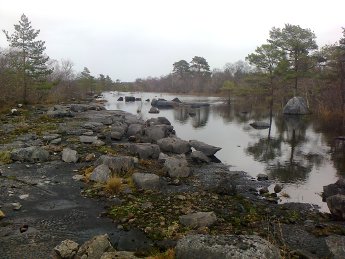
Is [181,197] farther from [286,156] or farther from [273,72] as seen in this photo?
[273,72]

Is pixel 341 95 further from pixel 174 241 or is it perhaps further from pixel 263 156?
pixel 174 241

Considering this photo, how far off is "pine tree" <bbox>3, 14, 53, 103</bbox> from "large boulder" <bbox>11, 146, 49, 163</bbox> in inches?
1019

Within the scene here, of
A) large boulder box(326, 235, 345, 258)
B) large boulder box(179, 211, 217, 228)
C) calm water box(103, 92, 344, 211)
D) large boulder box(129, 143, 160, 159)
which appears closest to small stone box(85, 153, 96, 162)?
large boulder box(129, 143, 160, 159)

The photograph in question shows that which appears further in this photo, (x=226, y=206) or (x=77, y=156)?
(x=77, y=156)

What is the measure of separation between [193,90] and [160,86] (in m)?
30.5

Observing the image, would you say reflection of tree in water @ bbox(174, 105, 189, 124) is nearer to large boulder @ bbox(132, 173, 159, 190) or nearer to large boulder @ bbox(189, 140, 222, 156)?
large boulder @ bbox(189, 140, 222, 156)

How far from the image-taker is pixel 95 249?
6227 millimetres

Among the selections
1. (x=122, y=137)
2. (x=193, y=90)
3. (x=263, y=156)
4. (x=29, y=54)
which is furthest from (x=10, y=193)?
(x=193, y=90)

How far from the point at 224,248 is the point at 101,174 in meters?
7.06

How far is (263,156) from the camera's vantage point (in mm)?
19359

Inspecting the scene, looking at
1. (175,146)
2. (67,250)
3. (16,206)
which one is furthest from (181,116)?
(67,250)

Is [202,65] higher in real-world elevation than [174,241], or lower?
higher

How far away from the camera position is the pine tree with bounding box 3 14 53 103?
37594 millimetres

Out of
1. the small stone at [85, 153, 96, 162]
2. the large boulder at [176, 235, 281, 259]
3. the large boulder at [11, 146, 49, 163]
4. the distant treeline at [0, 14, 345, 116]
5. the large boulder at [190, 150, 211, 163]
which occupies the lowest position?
the large boulder at [190, 150, 211, 163]
